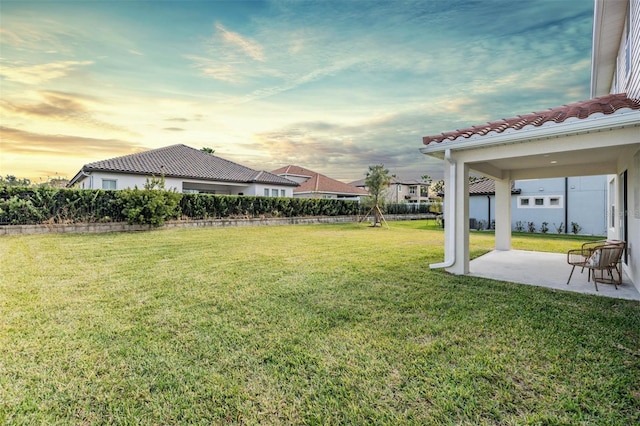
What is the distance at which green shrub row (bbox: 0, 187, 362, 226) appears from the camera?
13.2 metres

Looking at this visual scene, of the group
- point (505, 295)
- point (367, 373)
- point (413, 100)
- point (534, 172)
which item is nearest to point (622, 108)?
point (505, 295)

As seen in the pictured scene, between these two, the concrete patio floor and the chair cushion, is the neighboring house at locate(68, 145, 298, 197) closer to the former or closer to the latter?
the concrete patio floor

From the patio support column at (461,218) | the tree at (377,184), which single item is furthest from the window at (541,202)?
the patio support column at (461,218)

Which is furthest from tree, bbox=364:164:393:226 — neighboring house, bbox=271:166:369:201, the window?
neighboring house, bbox=271:166:369:201

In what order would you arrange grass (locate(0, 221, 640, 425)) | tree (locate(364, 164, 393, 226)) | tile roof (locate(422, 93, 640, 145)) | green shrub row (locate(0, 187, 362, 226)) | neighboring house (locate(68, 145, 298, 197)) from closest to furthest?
grass (locate(0, 221, 640, 425))
tile roof (locate(422, 93, 640, 145))
green shrub row (locate(0, 187, 362, 226))
neighboring house (locate(68, 145, 298, 197))
tree (locate(364, 164, 393, 226))

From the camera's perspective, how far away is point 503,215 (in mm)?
11992

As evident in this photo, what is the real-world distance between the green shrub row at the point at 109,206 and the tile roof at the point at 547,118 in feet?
45.7

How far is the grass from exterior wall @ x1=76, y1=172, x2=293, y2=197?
14.4 meters

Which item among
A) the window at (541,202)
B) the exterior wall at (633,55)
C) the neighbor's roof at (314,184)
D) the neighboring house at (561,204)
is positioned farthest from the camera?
the neighbor's roof at (314,184)

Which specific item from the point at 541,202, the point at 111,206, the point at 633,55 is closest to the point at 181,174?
the point at 111,206

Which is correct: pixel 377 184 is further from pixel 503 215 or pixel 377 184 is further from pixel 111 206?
pixel 111 206

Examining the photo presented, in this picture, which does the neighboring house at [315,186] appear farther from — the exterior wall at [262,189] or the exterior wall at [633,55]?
the exterior wall at [633,55]

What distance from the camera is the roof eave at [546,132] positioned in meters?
4.99

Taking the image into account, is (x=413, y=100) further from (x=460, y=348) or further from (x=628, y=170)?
(x=460, y=348)
